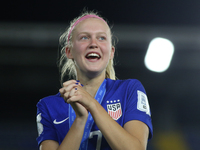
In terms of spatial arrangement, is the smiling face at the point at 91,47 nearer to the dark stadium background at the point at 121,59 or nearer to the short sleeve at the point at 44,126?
the short sleeve at the point at 44,126

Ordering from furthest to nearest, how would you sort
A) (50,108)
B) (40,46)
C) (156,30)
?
(40,46) → (156,30) → (50,108)

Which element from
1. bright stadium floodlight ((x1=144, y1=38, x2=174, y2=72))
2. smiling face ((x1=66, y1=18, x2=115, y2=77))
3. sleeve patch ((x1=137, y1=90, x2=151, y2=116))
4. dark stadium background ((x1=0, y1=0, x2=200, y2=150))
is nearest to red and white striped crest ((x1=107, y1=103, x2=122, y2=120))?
sleeve patch ((x1=137, y1=90, x2=151, y2=116))

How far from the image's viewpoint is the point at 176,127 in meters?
5.06

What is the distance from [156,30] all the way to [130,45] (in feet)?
2.15

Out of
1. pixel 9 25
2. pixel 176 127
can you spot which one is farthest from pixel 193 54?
pixel 9 25

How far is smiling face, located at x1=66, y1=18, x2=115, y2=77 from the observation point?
133cm

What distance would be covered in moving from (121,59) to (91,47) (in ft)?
12.9

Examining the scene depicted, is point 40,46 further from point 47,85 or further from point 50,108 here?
point 50,108

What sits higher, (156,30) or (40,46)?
(156,30)

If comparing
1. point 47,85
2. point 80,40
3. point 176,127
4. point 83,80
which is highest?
point 80,40

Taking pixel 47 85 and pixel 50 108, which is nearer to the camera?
pixel 50 108

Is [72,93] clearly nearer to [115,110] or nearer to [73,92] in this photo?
[73,92]

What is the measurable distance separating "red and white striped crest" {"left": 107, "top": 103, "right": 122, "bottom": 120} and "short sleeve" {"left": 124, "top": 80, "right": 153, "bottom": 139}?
42 mm

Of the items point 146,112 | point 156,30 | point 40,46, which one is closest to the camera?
point 146,112
